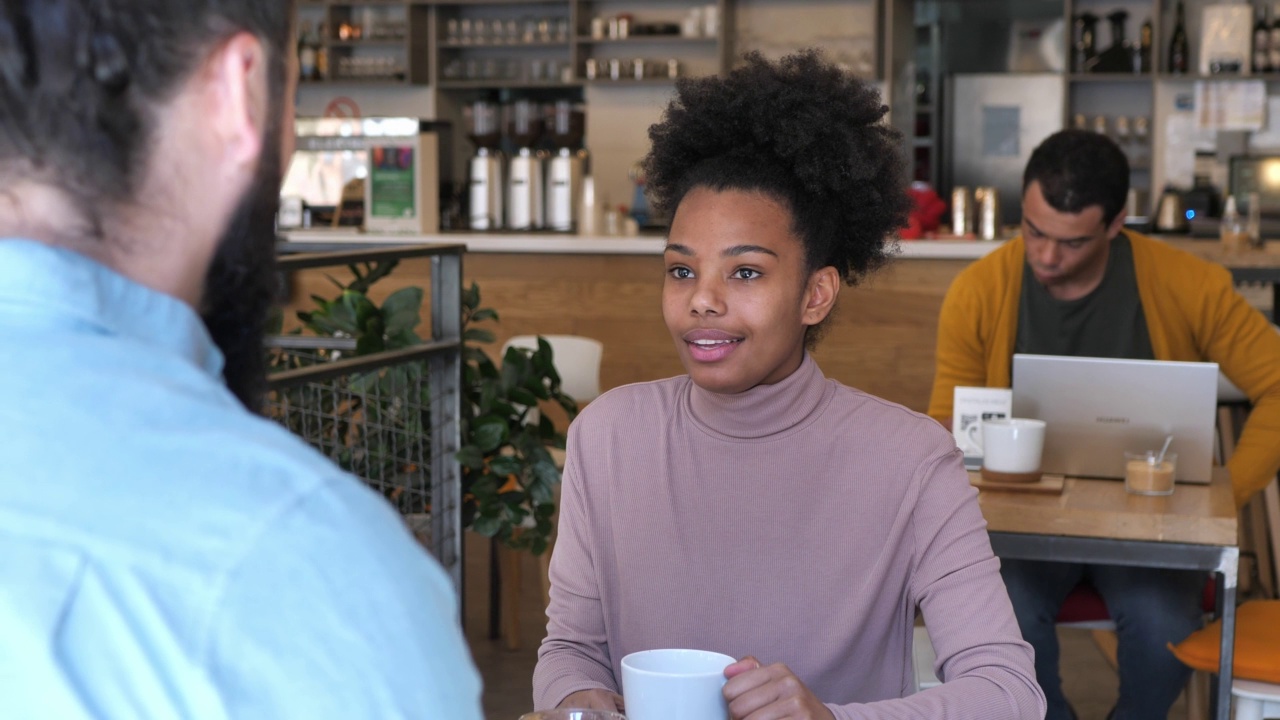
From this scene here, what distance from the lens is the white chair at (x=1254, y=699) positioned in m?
2.24

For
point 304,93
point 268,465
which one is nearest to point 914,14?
point 304,93

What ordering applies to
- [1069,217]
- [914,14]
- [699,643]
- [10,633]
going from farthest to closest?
[914,14] < [1069,217] < [699,643] < [10,633]

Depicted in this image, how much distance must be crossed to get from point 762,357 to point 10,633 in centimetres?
104

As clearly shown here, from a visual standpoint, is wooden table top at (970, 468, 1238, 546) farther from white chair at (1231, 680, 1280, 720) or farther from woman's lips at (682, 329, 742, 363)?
woman's lips at (682, 329, 742, 363)

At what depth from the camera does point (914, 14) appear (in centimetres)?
772

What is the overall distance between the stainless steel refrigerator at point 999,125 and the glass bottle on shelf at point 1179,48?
63 centimetres

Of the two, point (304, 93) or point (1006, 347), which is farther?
point (304, 93)

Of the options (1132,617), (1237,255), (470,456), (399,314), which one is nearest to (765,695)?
(1132,617)

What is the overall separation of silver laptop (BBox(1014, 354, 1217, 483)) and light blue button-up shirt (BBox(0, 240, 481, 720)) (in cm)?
209

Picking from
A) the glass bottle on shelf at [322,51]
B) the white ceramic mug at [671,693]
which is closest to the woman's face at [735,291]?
the white ceramic mug at [671,693]

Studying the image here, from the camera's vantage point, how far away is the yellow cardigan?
2.63 m

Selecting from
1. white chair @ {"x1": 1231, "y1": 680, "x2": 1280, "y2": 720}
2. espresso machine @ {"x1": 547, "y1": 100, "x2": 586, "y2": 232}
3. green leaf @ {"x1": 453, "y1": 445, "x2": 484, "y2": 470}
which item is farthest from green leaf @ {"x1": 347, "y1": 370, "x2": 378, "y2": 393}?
espresso machine @ {"x1": 547, "y1": 100, "x2": 586, "y2": 232}

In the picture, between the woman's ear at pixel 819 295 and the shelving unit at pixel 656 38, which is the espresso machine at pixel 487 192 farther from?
the woman's ear at pixel 819 295

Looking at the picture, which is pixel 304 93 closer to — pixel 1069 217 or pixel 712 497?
pixel 1069 217
